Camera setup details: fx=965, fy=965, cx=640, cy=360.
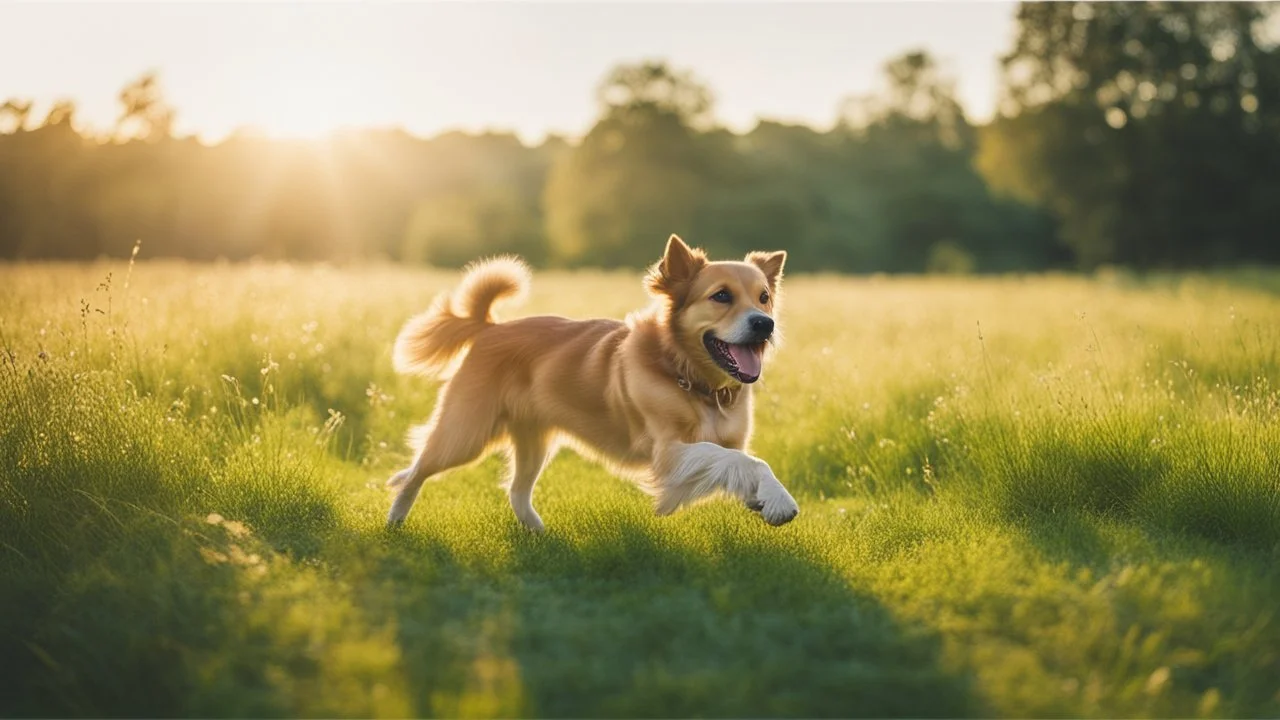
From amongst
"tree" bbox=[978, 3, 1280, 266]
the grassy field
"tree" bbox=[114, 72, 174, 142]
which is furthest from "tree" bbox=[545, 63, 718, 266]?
the grassy field

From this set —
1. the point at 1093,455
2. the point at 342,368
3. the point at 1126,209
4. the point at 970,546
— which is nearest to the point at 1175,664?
the point at 970,546

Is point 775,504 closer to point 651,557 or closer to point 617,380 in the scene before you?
point 651,557

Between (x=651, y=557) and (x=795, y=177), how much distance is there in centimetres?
5812

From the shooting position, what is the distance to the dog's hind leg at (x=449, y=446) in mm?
6055

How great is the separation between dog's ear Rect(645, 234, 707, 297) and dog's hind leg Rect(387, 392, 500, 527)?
4.42 feet

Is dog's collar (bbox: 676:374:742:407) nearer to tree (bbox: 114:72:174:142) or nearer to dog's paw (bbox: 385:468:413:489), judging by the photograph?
dog's paw (bbox: 385:468:413:489)

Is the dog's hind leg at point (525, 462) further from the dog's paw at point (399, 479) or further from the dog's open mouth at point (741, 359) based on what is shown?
the dog's open mouth at point (741, 359)

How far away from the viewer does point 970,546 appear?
5.03m

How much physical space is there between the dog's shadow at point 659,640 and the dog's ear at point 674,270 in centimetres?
157

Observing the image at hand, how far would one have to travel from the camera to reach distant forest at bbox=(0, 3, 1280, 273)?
26906mm

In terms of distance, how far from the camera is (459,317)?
666 centimetres

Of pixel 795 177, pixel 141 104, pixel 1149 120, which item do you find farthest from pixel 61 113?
pixel 795 177

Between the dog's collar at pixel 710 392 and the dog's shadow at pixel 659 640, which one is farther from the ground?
the dog's collar at pixel 710 392

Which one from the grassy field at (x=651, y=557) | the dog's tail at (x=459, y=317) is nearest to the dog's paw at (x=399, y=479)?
the grassy field at (x=651, y=557)
